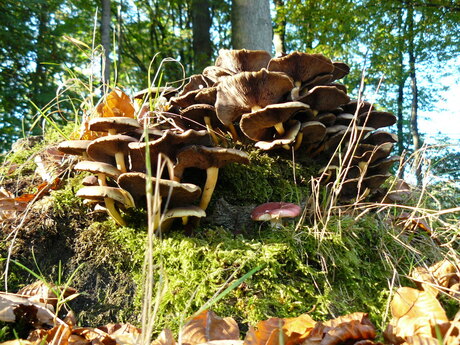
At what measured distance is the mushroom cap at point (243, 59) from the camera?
109 inches

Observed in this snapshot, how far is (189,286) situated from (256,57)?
1.88m

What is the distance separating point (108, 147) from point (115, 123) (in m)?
0.17

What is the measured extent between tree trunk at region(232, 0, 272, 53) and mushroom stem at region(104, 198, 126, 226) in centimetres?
416

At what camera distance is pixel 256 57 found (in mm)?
2783

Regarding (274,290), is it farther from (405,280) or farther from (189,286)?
(405,280)

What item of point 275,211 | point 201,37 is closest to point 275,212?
point 275,211

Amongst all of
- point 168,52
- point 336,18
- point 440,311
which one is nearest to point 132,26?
point 168,52

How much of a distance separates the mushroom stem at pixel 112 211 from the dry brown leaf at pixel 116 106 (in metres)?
0.68

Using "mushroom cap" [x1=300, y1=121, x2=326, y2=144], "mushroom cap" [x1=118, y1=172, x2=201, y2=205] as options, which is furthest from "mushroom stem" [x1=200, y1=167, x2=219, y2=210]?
"mushroom cap" [x1=300, y1=121, x2=326, y2=144]

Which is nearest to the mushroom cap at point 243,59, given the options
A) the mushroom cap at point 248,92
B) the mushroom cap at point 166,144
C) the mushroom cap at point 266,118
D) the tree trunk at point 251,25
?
the mushroom cap at point 248,92

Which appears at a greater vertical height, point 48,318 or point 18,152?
point 18,152

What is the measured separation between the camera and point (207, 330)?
1.33 meters

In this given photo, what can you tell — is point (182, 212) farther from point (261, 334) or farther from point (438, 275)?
point (438, 275)

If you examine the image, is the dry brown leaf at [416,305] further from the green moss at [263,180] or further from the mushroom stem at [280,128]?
the mushroom stem at [280,128]
